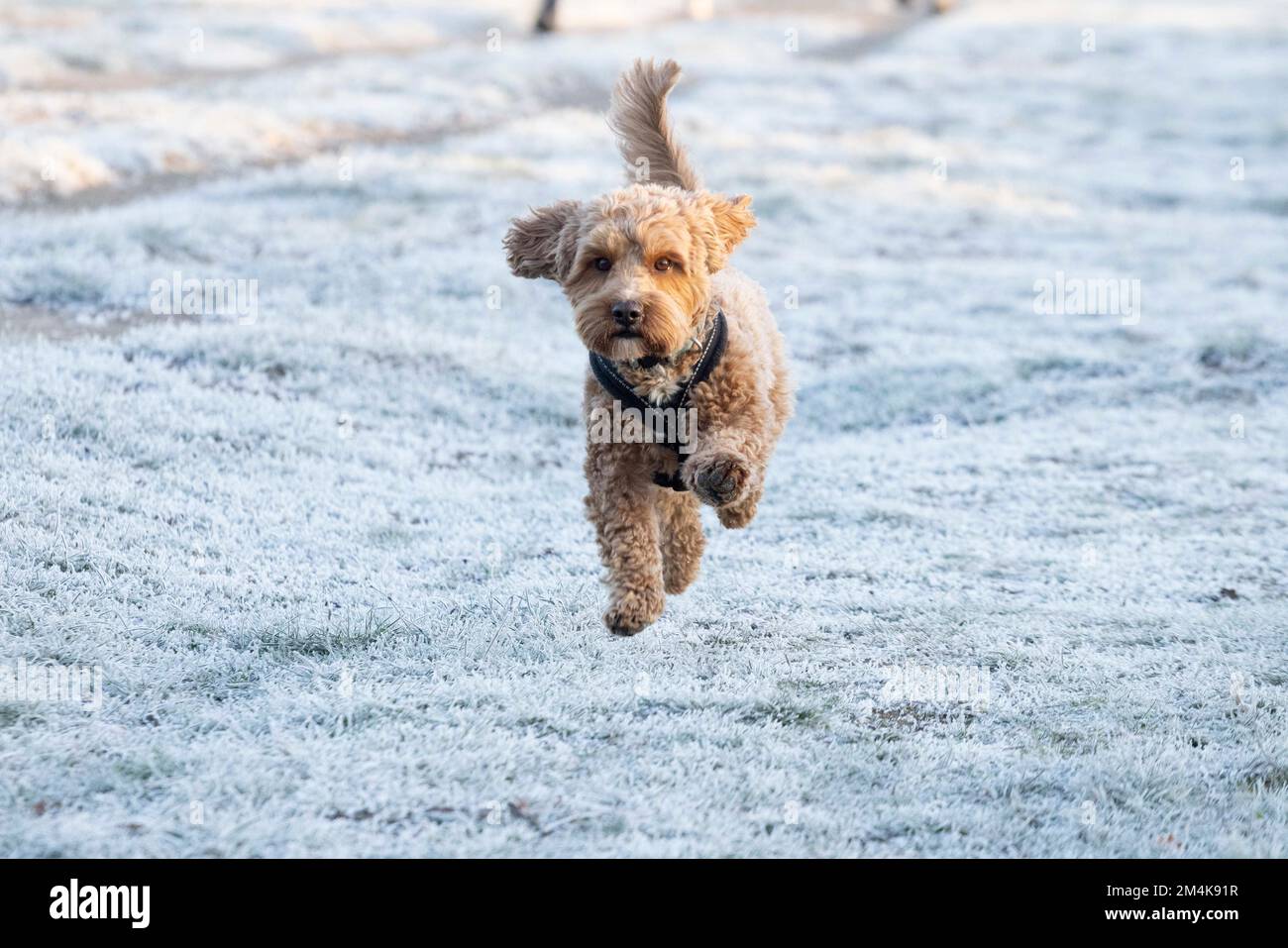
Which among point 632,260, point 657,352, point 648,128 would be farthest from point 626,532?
point 648,128

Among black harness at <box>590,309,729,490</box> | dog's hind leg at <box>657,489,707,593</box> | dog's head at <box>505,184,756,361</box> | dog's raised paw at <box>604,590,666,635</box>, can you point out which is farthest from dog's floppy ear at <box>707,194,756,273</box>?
dog's raised paw at <box>604,590,666,635</box>

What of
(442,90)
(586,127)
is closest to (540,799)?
(586,127)

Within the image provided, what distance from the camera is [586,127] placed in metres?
26.8

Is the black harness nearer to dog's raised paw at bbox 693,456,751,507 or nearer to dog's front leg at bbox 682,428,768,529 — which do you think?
dog's front leg at bbox 682,428,768,529

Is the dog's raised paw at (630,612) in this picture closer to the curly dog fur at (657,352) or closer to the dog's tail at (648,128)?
the curly dog fur at (657,352)

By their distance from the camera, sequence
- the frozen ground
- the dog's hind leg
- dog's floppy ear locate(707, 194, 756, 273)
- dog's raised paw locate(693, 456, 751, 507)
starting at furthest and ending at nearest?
1. the dog's hind leg
2. dog's floppy ear locate(707, 194, 756, 273)
3. dog's raised paw locate(693, 456, 751, 507)
4. the frozen ground

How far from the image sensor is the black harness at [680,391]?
274 inches

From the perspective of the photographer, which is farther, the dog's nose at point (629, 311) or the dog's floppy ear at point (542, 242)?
the dog's floppy ear at point (542, 242)

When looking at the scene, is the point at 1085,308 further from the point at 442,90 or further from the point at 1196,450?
the point at 442,90

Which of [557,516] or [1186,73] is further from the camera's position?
[1186,73]

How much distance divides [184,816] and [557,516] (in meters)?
5.12

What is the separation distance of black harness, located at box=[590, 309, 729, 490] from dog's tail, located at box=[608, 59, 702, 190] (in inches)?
56.9

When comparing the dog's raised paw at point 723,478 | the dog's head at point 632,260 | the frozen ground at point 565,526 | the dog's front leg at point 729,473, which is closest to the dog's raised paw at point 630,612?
the frozen ground at point 565,526

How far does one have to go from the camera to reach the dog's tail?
796 centimetres
